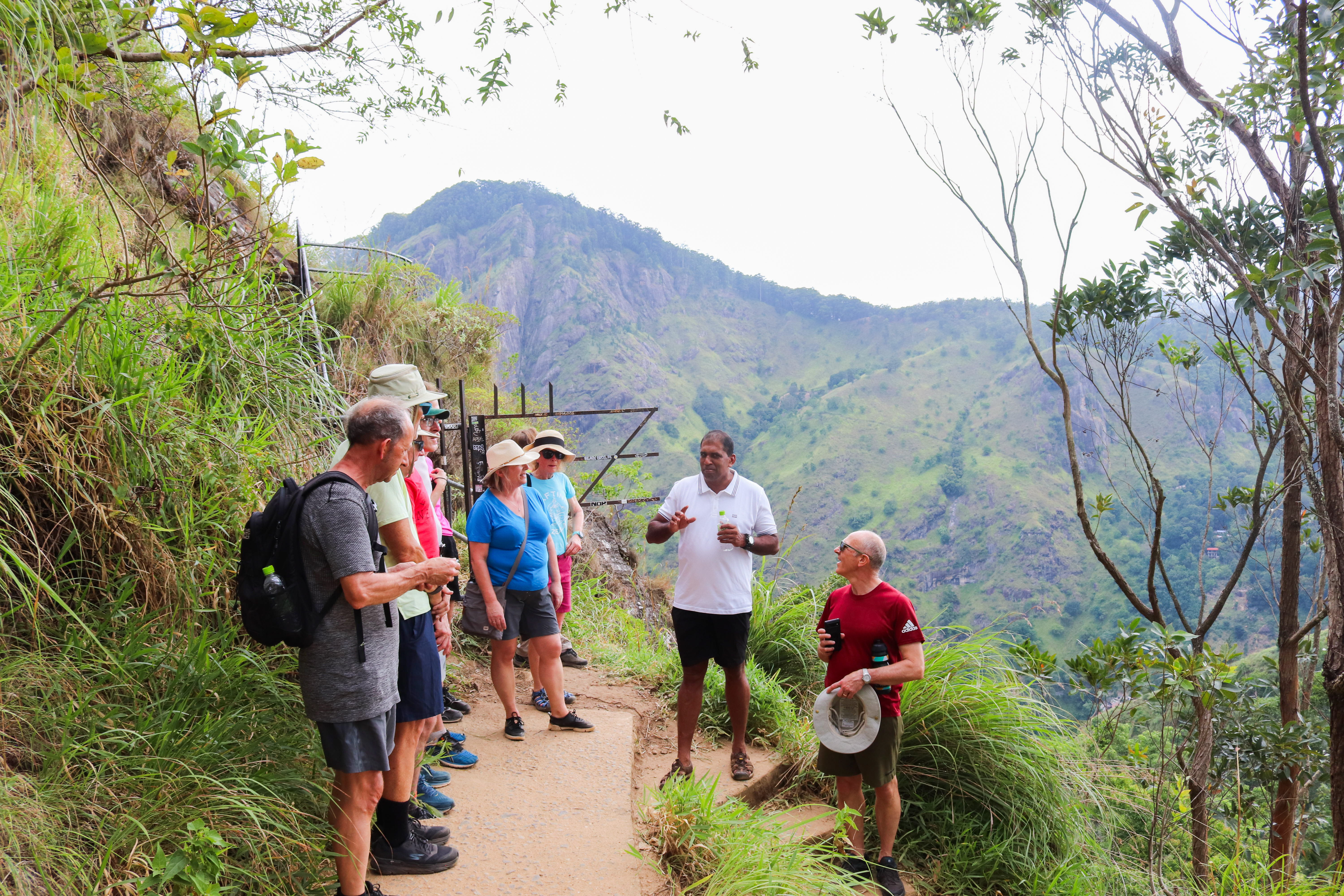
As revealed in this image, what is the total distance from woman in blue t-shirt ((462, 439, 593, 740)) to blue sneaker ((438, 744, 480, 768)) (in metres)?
0.39

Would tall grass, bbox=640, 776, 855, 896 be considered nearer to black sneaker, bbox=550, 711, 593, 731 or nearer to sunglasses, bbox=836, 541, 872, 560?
black sneaker, bbox=550, 711, 593, 731

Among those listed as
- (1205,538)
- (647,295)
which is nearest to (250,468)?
(1205,538)

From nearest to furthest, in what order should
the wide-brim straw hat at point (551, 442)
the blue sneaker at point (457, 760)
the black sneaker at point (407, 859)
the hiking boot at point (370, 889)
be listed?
the hiking boot at point (370, 889)
the black sneaker at point (407, 859)
the blue sneaker at point (457, 760)
the wide-brim straw hat at point (551, 442)

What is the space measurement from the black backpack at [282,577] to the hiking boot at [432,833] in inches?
46.8

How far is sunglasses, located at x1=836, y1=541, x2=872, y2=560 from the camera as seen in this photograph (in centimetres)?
→ 388

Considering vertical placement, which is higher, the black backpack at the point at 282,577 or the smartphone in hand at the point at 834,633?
the black backpack at the point at 282,577

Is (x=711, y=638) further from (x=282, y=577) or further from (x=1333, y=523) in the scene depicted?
(x=1333, y=523)

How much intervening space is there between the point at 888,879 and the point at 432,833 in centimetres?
232

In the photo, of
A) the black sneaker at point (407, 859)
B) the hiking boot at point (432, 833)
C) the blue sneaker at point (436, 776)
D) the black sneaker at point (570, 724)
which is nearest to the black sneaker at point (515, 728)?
the black sneaker at point (570, 724)

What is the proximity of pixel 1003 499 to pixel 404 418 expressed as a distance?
6996 centimetres

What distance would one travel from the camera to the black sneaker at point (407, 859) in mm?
2992

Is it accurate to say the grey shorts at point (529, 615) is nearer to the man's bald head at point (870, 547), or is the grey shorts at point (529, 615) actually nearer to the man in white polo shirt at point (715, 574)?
the man in white polo shirt at point (715, 574)

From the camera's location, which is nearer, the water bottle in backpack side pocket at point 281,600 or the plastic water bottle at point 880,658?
the water bottle in backpack side pocket at point 281,600

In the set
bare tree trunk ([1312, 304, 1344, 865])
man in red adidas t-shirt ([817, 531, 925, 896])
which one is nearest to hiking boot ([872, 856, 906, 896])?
man in red adidas t-shirt ([817, 531, 925, 896])
